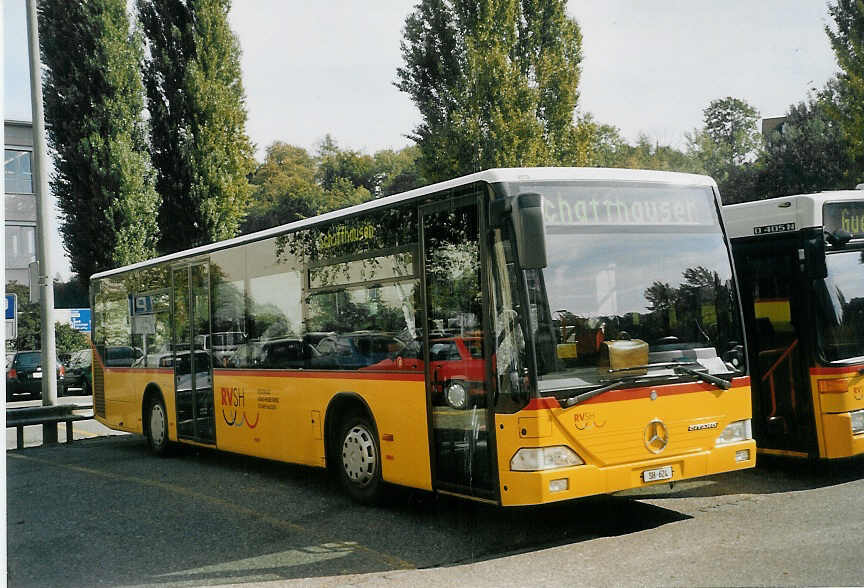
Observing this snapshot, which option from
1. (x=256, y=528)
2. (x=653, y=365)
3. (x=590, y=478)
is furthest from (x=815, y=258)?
(x=256, y=528)

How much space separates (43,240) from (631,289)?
41.2 feet

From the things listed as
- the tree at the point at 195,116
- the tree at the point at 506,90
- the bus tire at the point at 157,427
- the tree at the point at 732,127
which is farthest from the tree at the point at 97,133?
the tree at the point at 732,127

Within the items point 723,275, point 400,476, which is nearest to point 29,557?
point 400,476

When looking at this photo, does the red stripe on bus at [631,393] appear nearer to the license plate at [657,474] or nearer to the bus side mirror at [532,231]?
the license plate at [657,474]

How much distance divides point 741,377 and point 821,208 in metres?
2.27

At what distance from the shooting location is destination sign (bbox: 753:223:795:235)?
9.06 metres

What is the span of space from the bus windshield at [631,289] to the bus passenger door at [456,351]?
0.60 m

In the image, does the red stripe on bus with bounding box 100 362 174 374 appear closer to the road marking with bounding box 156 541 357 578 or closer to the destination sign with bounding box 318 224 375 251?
the destination sign with bounding box 318 224 375 251

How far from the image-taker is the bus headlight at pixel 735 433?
7.47 meters

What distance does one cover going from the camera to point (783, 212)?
912cm

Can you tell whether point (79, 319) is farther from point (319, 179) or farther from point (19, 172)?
point (319, 179)

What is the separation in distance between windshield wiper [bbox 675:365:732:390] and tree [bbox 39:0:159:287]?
25.6 m

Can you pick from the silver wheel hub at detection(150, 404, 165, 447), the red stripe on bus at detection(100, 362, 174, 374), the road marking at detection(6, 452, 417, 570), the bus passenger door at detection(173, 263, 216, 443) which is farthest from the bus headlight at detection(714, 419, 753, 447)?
the silver wheel hub at detection(150, 404, 165, 447)

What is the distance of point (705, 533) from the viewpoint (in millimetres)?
7125
